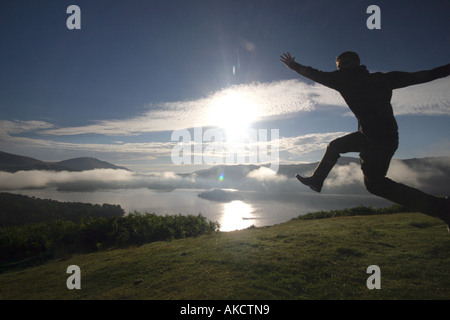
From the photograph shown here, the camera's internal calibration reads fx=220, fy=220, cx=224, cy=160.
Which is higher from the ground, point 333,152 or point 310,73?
point 310,73

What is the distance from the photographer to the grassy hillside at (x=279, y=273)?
13.7 ft

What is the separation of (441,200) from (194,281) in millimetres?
5170

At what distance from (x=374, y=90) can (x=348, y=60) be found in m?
0.90

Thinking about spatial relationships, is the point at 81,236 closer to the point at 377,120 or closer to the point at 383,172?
the point at 383,172

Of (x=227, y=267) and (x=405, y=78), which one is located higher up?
(x=405, y=78)

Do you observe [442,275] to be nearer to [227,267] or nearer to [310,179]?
[310,179]

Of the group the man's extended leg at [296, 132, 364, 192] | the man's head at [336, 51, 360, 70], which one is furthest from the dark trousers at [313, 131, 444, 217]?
the man's head at [336, 51, 360, 70]

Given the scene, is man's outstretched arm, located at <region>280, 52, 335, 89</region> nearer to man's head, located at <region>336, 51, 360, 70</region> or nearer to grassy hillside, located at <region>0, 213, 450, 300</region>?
man's head, located at <region>336, 51, 360, 70</region>

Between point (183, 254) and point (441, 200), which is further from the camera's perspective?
point (183, 254)

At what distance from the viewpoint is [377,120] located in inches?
163

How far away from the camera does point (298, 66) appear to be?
4.89m

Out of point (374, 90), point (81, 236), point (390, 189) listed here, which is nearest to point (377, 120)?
point (374, 90)
